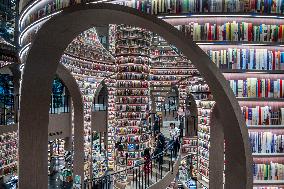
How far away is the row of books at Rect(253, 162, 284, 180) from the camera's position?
15.3 feet

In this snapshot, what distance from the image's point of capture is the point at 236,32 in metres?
4.43

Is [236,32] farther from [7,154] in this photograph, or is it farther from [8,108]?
[8,108]

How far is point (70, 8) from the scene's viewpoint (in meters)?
4.38

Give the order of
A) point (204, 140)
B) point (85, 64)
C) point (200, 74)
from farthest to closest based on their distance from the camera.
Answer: point (85, 64), point (204, 140), point (200, 74)

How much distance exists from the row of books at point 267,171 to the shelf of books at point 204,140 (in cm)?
615

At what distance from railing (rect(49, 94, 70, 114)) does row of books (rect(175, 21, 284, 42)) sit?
1357cm

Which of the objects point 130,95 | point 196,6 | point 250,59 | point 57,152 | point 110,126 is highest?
point 196,6

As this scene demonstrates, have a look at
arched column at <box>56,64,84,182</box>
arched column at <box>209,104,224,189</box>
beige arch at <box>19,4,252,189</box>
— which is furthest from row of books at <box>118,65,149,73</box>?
beige arch at <box>19,4,252,189</box>

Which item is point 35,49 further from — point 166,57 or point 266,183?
point 166,57

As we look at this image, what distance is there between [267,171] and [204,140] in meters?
6.99

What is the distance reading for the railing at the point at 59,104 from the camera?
57.8ft

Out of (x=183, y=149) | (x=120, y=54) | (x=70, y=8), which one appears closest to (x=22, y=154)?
(x=70, y=8)

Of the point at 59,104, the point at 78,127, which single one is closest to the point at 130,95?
the point at 78,127

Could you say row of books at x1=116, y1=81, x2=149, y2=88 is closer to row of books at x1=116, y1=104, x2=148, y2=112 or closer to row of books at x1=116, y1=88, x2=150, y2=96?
row of books at x1=116, y1=88, x2=150, y2=96
